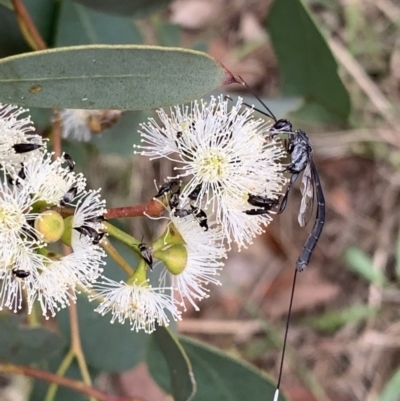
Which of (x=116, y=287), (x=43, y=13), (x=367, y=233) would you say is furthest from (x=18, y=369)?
(x=367, y=233)

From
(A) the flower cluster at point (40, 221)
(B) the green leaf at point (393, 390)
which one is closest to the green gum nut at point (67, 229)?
(A) the flower cluster at point (40, 221)

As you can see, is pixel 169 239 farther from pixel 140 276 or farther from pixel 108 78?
pixel 108 78

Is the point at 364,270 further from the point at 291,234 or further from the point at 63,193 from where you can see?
the point at 63,193

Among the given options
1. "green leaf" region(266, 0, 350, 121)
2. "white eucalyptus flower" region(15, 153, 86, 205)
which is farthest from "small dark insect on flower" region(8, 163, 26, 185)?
"green leaf" region(266, 0, 350, 121)

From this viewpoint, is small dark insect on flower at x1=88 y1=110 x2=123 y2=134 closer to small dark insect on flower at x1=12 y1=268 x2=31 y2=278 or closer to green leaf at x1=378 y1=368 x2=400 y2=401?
small dark insect on flower at x1=12 y1=268 x2=31 y2=278

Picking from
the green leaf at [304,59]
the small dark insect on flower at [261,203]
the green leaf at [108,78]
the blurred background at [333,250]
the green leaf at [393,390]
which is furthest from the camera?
the blurred background at [333,250]

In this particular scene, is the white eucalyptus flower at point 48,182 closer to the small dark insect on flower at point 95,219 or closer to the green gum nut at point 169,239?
the small dark insect on flower at point 95,219

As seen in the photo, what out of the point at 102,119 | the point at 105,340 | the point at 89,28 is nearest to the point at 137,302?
the point at 102,119

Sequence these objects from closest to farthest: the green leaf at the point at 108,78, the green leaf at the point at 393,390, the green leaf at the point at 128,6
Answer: the green leaf at the point at 108,78 < the green leaf at the point at 128,6 < the green leaf at the point at 393,390
